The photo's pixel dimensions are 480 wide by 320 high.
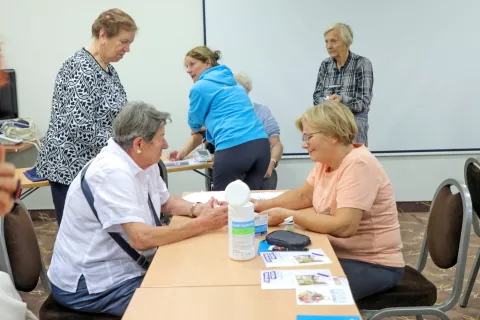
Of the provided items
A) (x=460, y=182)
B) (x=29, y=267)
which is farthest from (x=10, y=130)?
(x=460, y=182)

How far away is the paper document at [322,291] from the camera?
1.33 metres

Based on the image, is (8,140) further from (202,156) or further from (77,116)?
(77,116)

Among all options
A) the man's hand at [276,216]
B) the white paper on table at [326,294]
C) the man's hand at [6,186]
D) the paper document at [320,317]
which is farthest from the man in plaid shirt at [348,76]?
the man's hand at [6,186]

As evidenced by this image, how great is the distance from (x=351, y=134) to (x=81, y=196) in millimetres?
1004

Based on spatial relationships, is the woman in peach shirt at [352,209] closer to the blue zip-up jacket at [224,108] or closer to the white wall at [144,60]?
the blue zip-up jacket at [224,108]

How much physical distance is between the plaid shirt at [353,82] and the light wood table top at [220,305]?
2346 mm

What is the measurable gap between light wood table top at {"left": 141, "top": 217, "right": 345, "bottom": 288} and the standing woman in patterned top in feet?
3.02

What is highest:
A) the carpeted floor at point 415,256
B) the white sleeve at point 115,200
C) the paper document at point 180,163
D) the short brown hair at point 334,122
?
the short brown hair at point 334,122

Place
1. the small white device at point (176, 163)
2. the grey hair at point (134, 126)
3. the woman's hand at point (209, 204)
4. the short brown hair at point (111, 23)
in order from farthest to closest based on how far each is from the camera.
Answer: the small white device at point (176, 163), the short brown hair at point (111, 23), the woman's hand at point (209, 204), the grey hair at point (134, 126)

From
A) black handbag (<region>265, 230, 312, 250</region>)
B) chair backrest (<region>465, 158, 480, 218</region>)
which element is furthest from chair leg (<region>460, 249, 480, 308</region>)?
black handbag (<region>265, 230, 312, 250</region>)

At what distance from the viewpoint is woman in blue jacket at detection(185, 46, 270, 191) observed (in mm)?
2953

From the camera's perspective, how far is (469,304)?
2.73 metres

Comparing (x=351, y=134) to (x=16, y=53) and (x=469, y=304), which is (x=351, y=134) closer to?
(x=469, y=304)

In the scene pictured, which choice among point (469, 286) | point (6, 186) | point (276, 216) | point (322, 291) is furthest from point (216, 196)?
point (6, 186)
